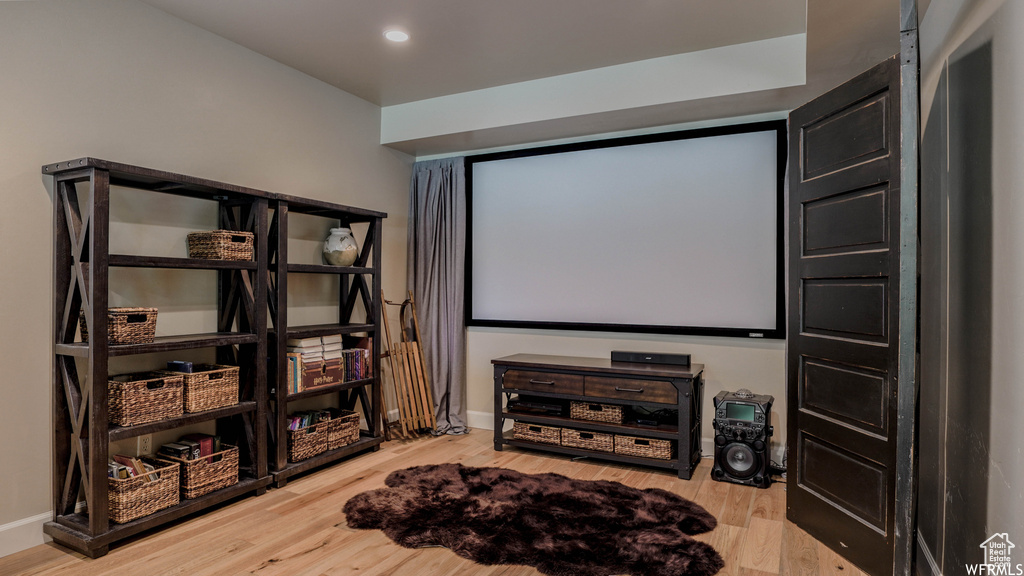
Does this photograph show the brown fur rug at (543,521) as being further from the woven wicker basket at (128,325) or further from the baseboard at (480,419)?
the woven wicker basket at (128,325)

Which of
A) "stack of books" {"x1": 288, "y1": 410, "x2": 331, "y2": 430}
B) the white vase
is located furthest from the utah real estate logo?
the white vase

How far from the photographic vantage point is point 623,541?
103 inches

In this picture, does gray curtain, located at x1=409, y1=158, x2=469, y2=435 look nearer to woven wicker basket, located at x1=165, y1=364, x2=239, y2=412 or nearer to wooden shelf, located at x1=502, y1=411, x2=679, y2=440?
wooden shelf, located at x1=502, y1=411, x2=679, y2=440

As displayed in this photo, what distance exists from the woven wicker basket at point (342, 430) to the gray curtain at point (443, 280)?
873mm

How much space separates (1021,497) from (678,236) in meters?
2.73

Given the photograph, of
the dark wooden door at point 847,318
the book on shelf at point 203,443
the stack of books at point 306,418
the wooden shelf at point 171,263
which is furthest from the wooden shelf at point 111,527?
the dark wooden door at point 847,318

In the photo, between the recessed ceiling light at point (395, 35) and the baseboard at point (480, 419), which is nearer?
the recessed ceiling light at point (395, 35)

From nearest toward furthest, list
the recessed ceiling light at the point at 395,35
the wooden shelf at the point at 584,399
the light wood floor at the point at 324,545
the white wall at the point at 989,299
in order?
the white wall at the point at 989,299, the light wood floor at the point at 324,545, the recessed ceiling light at the point at 395,35, the wooden shelf at the point at 584,399

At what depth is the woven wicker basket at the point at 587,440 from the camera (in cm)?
381

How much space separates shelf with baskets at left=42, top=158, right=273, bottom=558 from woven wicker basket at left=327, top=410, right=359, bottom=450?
56 centimetres

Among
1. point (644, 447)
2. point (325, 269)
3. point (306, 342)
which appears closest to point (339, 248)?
point (325, 269)

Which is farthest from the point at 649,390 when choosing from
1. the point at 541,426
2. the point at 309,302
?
the point at 309,302

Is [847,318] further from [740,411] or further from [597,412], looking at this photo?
[597,412]

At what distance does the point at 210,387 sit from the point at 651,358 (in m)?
Answer: 2.65
